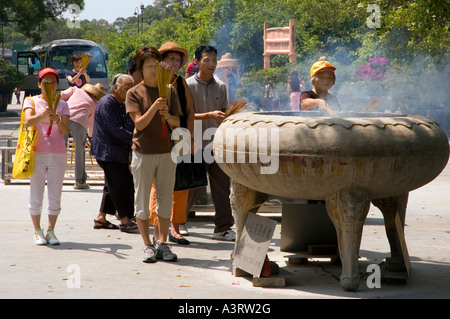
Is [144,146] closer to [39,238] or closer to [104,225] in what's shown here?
[39,238]

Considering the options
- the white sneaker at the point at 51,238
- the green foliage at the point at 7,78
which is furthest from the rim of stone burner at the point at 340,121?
the green foliage at the point at 7,78

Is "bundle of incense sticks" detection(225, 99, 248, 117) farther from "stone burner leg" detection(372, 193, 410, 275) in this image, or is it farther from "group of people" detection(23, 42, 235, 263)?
"stone burner leg" detection(372, 193, 410, 275)

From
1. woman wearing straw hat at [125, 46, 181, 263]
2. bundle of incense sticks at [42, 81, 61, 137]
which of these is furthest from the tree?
woman wearing straw hat at [125, 46, 181, 263]

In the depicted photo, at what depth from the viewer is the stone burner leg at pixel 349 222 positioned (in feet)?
16.9

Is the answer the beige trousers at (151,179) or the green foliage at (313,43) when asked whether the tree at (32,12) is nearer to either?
the green foliage at (313,43)

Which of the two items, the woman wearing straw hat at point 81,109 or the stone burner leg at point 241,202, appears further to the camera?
the woman wearing straw hat at point 81,109

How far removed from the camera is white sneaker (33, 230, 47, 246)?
6.96 m

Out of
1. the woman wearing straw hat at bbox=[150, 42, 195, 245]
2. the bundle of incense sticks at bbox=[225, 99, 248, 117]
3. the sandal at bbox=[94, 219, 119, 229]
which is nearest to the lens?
the woman wearing straw hat at bbox=[150, 42, 195, 245]

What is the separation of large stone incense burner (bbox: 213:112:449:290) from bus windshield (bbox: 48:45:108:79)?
28570 millimetres

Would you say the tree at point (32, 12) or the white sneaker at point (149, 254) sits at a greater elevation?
the tree at point (32, 12)

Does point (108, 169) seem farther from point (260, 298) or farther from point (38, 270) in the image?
point (260, 298)

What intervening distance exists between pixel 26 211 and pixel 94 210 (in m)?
0.81

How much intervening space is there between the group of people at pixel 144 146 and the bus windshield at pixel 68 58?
84.4ft

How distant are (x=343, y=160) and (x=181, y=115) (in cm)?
214
